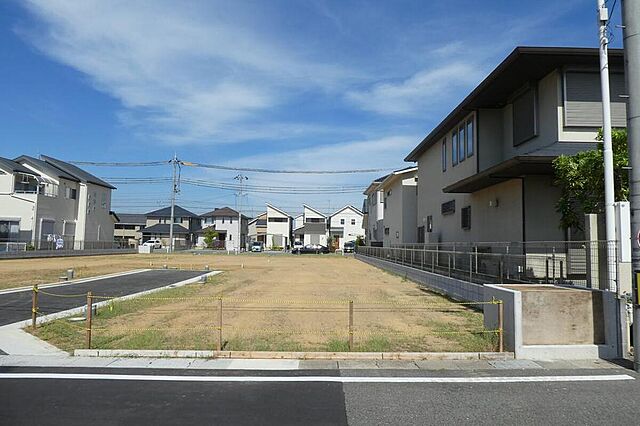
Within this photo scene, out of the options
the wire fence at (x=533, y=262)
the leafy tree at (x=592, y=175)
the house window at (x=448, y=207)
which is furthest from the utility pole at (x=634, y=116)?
the house window at (x=448, y=207)

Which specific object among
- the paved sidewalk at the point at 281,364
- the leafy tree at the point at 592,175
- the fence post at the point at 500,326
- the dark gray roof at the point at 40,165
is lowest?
the paved sidewalk at the point at 281,364

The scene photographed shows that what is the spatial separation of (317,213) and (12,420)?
81.9 metres

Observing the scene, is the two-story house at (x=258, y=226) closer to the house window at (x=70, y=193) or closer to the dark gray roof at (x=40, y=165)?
the house window at (x=70, y=193)

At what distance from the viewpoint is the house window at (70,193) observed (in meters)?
48.3

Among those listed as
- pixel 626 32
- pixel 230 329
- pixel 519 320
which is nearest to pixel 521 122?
pixel 626 32

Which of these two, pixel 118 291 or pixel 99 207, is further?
pixel 99 207

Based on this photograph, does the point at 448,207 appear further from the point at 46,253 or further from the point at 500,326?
the point at 46,253

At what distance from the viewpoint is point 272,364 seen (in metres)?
7.31

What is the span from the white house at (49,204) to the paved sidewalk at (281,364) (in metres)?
37.7

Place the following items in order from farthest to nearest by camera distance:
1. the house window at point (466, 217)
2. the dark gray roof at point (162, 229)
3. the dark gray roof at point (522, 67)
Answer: the dark gray roof at point (162, 229) → the house window at point (466, 217) → the dark gray roof at point (522, 67)

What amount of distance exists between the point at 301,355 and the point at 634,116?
6219 mm

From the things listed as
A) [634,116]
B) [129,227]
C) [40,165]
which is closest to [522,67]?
[634,116]

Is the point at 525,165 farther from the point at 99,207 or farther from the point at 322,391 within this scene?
→ the point at 99,207

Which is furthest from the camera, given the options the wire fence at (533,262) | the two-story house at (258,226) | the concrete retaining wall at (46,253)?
the two-story house at (258,226)
